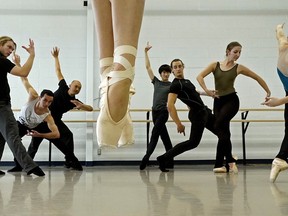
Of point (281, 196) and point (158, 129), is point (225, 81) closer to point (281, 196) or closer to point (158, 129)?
point (158, 129)

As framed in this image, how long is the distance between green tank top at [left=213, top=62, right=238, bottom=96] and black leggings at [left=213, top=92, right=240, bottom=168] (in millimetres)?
53

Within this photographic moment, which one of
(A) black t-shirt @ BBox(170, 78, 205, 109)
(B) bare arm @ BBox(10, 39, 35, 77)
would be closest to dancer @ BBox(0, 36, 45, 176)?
(B) bare arm @ BBox(10, 39, 35, 77)

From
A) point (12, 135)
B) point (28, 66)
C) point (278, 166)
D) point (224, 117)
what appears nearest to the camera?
point (278, 166)

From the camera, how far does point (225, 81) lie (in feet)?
15.0

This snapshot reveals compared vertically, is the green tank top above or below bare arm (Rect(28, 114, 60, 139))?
above

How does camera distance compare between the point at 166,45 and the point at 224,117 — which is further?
the point at 166,45

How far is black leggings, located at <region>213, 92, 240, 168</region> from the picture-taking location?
4.53 metres

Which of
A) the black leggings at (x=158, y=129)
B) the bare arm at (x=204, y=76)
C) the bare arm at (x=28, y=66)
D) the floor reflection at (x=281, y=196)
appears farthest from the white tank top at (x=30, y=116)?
the floor reflection at (x=281, y=196)

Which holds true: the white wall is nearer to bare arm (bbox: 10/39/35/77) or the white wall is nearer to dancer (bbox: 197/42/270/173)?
dancer (bbox: 197/42/270/173)

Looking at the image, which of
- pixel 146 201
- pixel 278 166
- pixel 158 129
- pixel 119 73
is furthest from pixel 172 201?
pixel 158 129

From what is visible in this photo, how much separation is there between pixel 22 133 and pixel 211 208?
139 inches

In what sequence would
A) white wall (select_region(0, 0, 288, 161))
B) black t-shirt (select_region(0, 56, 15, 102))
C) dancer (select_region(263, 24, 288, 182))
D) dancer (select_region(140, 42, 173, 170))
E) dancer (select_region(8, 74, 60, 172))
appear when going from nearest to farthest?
dancer (select_region(263, 24, 288, 182))
black t-shirt (select_region(0, 56, 15, 102))
dancer (select_region(8, 74, 60, 172))
dancer (select_region(140, 42, 173, 170))
white wall (select_region(0, 0, 288, 161))

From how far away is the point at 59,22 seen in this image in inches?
282

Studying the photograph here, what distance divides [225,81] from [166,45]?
2.75 m
